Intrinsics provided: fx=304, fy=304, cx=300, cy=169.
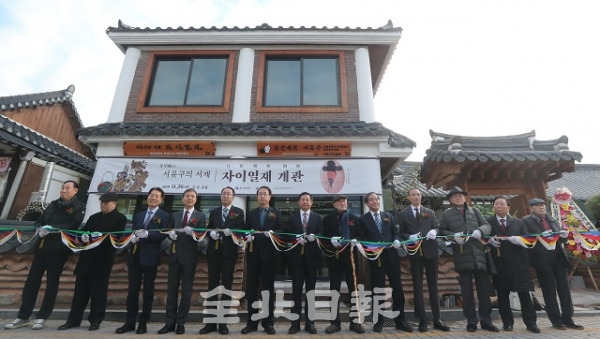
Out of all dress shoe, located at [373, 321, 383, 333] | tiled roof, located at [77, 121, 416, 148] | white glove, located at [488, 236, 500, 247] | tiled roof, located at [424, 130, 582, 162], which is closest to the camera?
dress shoe, located at [373, 321, 383, 333]

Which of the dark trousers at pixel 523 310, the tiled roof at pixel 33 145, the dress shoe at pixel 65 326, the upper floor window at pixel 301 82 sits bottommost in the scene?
the dress shoe at pixel 65 326

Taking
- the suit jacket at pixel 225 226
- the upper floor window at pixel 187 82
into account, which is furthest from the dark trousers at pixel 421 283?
the upper floor window at pixel 187 82

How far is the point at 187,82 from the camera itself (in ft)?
29.6

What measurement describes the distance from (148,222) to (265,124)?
4013mm

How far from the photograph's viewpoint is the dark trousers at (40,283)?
15.2ft

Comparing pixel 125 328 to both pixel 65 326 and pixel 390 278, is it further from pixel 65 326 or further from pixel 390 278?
pixel 390 278

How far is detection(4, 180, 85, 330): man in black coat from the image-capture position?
4621 mm

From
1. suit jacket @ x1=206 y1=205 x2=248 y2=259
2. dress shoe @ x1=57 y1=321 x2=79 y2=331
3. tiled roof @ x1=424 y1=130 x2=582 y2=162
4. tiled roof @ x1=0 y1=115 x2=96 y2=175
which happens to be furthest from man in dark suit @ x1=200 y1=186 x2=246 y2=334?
tiled roof @ x1=0 y1=115 x2=96 y2=175

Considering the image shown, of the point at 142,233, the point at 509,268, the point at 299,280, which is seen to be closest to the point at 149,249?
the point at 142,233

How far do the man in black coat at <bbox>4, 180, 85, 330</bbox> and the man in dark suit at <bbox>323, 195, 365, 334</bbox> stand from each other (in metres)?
4.18

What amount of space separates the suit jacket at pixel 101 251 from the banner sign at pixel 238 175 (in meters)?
2.45

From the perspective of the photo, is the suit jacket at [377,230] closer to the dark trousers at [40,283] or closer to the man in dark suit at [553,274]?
the man in dark suit at [553,274]

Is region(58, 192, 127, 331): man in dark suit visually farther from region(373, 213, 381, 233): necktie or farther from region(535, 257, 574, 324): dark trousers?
region(535, 257, 574, 324): dark trousers

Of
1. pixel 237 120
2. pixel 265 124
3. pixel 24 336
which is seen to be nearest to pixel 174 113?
pixel 237 120
